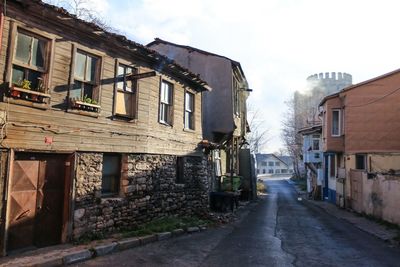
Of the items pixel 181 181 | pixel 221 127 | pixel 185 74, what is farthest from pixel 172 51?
pixel 181 181

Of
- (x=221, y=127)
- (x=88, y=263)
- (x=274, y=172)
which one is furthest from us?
(x=274, y=172)

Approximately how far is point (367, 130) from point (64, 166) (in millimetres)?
20323

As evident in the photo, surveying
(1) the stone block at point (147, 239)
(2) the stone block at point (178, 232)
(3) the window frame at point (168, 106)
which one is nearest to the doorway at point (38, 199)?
(1) the stone block at point (147, 239)

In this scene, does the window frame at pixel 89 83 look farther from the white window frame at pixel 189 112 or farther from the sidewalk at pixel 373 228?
the sidewalk at pixel 373 228

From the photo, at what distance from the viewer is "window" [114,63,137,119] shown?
1228cm

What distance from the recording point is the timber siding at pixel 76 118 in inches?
360

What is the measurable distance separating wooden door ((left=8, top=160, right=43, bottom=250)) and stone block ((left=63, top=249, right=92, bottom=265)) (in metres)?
1.35

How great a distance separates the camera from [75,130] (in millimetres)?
10570

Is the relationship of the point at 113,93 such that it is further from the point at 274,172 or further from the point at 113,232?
the point at 274,172

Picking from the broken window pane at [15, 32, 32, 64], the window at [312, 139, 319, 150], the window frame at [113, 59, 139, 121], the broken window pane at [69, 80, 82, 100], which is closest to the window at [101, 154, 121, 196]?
the window frame at [113, 59, 139, 121]

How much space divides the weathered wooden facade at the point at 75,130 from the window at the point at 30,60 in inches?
0.9

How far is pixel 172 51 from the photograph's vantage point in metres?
23.9

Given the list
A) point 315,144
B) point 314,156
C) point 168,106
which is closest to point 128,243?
point 168,106

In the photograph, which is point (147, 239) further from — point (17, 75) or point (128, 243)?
point (17, 75)
